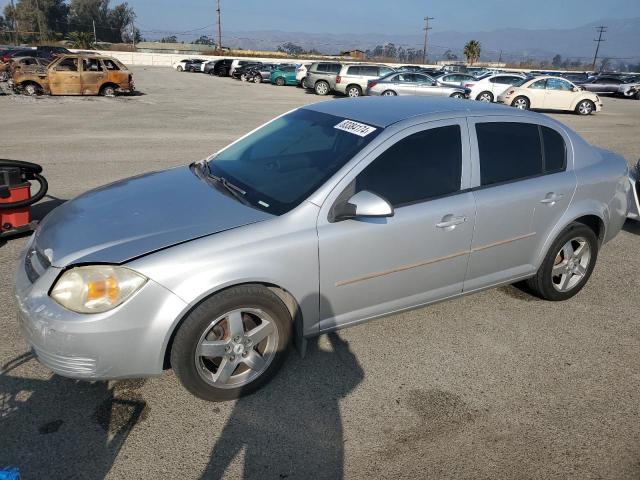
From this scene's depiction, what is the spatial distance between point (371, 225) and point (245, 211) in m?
0.77

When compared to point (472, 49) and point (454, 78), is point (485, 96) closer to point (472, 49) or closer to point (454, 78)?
point (454, 78)

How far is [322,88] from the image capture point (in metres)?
25.5

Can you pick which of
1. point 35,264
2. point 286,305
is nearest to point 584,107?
point 286,305

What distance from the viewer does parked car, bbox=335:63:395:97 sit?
23.5m

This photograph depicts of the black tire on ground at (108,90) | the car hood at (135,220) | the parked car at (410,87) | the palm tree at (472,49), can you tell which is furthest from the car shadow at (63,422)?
the palm tree at (472,49)

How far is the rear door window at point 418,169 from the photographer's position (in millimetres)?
3182

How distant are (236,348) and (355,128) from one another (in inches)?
65.8

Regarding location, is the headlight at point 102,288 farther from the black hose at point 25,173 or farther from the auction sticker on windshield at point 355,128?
the black hose at point 25,173

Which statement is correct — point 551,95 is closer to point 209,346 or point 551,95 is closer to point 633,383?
point 633,383

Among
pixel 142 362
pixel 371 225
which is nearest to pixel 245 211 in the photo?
pixel 371 225

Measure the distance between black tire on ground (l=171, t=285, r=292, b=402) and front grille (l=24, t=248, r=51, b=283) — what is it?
0.85 metres

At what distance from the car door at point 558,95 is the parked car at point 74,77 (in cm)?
1723

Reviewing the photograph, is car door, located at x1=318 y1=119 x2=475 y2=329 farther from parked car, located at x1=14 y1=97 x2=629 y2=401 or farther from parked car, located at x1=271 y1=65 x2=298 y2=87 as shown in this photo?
parked car, located at x1=271 y1=65 x2=298 y2=87

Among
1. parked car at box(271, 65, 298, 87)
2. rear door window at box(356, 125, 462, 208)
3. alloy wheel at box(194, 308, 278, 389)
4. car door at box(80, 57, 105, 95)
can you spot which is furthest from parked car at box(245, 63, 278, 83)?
alloy wheel at box(194, 308, 278, 389)
